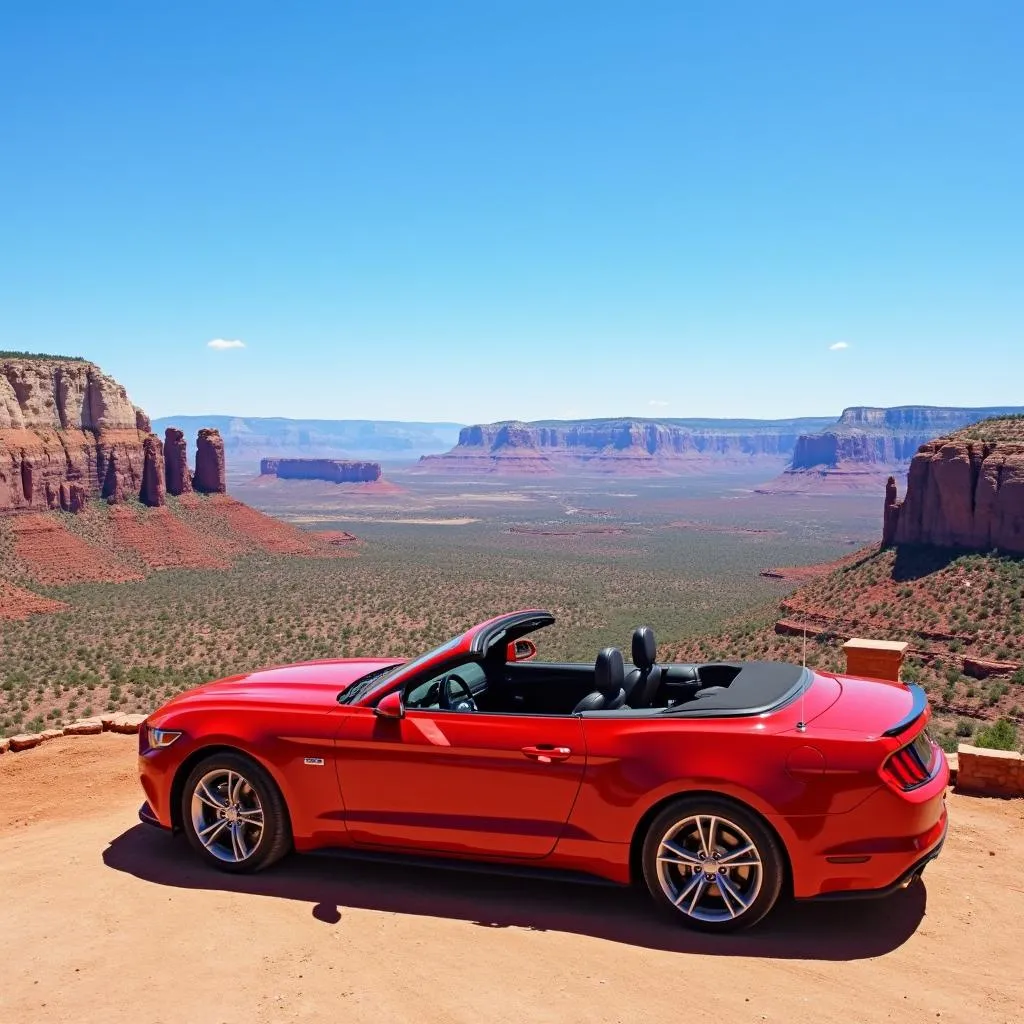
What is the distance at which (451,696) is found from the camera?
645cm

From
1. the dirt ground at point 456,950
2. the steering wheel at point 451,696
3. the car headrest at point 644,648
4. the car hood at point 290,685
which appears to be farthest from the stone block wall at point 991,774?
the car hood at point 290,685

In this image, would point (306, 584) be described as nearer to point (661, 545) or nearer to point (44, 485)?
point (44, 485)

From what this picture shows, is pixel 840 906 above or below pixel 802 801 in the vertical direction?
below

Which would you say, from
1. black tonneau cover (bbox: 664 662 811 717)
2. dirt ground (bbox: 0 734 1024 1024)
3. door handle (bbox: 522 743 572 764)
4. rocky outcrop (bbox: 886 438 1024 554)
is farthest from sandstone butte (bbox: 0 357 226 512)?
black tonneau cover (bbox: 664 662 811 717)

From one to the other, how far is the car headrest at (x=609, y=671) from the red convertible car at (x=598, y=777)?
0.02 m

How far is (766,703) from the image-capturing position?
17.6 ft

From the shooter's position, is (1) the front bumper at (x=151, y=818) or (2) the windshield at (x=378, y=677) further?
(1) the front bumper at (x=151, y=818)

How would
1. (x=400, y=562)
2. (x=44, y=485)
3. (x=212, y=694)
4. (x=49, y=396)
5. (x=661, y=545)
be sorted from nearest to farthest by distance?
(x=212, y=694) < (x=44, y=485) < (x=49, y=396) < (x=400, y=562) < (x=661, y=545)

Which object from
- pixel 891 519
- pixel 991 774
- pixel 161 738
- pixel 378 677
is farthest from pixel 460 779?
pixel 891 519

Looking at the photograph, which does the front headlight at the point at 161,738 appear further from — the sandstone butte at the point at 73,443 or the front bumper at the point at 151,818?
the sandstone butte at the point at 73,443

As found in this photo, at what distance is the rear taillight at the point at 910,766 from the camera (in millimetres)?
4977

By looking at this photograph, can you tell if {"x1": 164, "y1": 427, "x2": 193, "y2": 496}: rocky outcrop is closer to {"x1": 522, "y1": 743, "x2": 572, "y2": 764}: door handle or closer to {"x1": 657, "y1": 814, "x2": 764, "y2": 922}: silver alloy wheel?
{"x1": 522, "y1": 743, "x2": 572, "y2": 764}: door handle

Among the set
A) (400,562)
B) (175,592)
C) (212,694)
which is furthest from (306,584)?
(212,694)

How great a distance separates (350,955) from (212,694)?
8.01 ft
